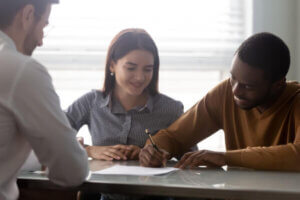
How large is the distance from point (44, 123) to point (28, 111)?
50 mm

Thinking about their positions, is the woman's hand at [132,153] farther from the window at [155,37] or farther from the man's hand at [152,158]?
the window at [155,37]

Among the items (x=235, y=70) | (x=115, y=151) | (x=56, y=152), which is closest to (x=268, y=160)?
(x=235, y=70)

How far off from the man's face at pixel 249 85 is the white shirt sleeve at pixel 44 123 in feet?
2.74

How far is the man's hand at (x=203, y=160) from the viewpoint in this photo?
1.67m

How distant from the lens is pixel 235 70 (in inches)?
71.4

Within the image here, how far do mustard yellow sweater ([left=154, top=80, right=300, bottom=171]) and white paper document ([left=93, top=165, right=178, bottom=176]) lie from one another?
269 mm

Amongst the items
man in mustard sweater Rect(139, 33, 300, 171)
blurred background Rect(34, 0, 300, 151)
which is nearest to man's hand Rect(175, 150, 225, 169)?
man in mustard sweater Rect(139, 33, 300, 171)

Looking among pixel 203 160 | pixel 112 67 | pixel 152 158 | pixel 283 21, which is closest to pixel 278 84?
pixel 203 160

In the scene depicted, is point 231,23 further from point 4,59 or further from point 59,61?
point 4,59

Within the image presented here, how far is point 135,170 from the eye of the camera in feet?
5.14

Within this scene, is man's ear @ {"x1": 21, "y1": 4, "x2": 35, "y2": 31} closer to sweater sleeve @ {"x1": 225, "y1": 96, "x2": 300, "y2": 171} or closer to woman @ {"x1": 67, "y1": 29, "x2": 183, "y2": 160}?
sweater sleeve @ {"x1": 225, "y1": 96, "x2": 300, "y2": 171}

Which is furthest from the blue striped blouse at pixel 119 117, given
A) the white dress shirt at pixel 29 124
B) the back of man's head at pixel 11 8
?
the back of man's head at pixel 11 8

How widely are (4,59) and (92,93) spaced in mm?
1221

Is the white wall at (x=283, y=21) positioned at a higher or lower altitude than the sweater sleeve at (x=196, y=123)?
higher
